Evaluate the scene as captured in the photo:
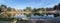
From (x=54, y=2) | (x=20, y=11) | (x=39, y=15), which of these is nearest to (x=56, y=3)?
(x=54, y=2)

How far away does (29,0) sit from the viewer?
1780 millimetres

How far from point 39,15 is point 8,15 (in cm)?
39

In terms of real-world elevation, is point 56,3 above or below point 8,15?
above

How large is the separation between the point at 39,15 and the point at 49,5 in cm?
18

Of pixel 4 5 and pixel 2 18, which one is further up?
pixel 4 5

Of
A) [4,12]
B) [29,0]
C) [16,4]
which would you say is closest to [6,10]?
[4,12]

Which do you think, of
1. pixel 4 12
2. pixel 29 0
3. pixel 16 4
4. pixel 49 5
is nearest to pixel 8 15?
pixel 4 12

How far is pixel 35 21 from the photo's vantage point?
175cm

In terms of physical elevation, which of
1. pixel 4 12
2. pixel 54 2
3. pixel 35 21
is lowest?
pixel 35 21

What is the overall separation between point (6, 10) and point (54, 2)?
2.04 feet

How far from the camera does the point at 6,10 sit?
1.76 m

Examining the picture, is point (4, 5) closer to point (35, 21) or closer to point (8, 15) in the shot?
point (8, 15)

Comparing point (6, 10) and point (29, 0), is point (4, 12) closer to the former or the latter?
point (6, 10)

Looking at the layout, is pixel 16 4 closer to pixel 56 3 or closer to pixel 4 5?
pixel 4 5
